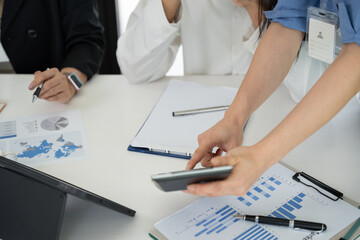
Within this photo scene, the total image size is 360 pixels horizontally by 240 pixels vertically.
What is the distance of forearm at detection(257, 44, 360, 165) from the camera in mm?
699

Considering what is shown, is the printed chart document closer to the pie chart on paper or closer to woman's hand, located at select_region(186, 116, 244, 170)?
woman's hand, located at select_region(186, 116, 244, 170)

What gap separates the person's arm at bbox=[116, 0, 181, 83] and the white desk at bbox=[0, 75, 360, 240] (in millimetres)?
48

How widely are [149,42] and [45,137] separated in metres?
0.46

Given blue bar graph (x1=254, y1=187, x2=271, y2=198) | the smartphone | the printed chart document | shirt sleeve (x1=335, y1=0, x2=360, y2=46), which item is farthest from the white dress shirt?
the smartphone

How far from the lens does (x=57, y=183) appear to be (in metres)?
0.70

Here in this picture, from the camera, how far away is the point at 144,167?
3.09 ft

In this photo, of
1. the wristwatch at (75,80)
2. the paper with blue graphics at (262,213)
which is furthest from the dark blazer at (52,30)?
the paper with blue graphics at (262,213)

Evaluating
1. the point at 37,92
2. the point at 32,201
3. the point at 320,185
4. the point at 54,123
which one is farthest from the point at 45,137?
the point at 320,185

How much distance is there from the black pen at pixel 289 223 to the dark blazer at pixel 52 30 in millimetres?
906

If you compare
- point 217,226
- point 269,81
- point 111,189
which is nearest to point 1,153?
point 111,189

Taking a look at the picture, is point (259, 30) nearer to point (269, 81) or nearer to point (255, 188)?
point (269, 81)

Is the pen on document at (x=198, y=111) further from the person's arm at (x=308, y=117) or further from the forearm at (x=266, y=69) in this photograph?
the person's arm at (x=308, y=117)

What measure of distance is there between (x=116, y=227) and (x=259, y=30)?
73cm

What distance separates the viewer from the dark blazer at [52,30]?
4.92 feet
